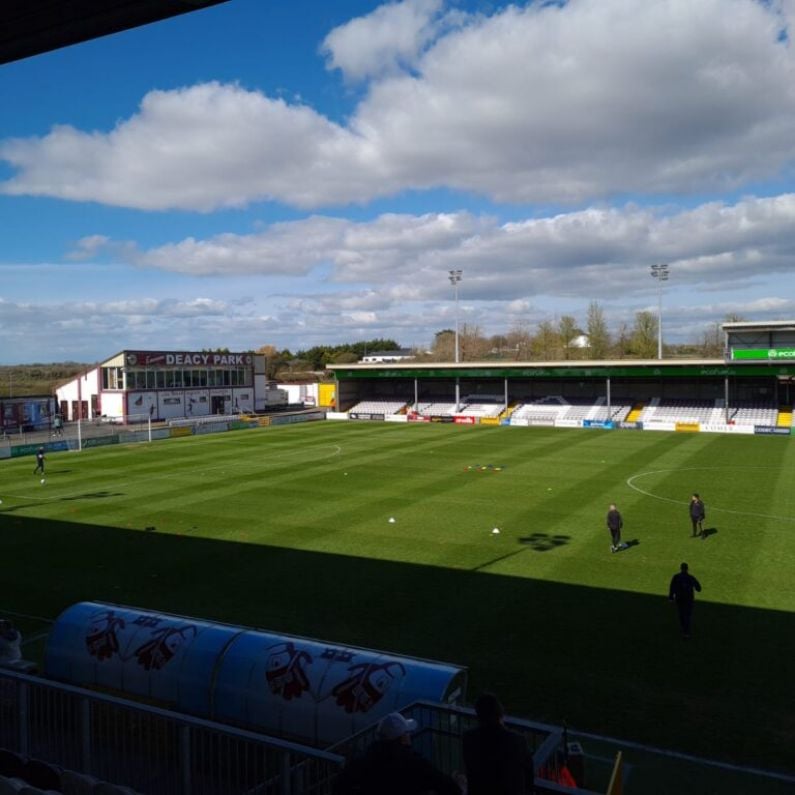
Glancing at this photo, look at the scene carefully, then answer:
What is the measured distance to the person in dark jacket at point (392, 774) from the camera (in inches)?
189

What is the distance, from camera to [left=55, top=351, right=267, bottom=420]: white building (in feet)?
217

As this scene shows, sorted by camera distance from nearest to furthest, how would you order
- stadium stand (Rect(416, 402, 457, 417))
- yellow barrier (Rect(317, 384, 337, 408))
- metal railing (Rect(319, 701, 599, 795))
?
metal railing (Rect(319, 701, 599, 795)), stadium stand (Rect(416, 402, 457, 417)), yellow barrier (Rect(317, 384, 337, 408))

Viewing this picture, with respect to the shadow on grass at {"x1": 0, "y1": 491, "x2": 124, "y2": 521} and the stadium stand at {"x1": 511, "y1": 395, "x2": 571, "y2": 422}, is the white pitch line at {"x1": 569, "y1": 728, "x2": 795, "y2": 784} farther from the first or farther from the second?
the stadium stand at {"x1": 511, "y1": 395, "x2": 571, "y2": 422}

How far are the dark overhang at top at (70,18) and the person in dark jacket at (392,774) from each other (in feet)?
27.0

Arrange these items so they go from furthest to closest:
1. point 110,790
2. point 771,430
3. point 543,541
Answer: point 771,430, point 543,541, point 110,790

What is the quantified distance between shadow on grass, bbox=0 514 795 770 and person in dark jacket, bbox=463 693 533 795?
645 cm

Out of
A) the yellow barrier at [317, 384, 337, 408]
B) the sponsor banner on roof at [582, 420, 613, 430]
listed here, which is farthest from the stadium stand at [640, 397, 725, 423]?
the yellow barrier at [317, 384, 337, 408]

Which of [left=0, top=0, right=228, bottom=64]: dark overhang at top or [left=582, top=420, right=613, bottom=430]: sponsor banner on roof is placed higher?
[left=0, top=0, right=228, bottom=64]: dark overhang at top

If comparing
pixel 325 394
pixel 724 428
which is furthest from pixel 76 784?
pixel 325 394

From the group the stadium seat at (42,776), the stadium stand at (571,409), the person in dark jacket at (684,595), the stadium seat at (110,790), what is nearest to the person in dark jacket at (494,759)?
the stadium seat at (110,790)

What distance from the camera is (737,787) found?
9.25m

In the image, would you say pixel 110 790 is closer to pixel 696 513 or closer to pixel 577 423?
pixel 696 513

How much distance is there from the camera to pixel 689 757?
9.98m

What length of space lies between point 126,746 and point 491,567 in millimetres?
12497
